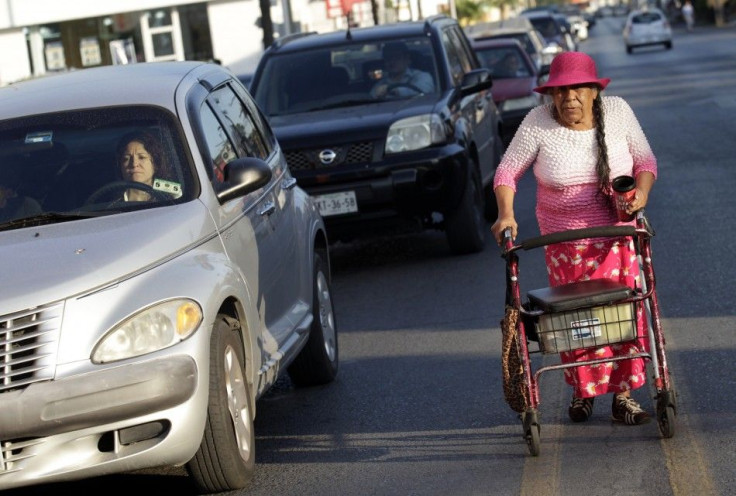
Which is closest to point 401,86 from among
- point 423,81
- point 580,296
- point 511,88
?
point 423,81

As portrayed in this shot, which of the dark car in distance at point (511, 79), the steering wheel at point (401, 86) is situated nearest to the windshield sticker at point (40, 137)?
the steering wheel at point (401, 86)

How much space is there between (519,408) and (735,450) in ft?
2.85

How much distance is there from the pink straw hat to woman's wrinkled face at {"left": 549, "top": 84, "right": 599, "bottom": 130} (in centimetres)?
5

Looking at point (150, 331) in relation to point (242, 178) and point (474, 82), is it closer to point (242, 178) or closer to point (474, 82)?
point (242, 178)

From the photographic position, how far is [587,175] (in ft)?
20.5

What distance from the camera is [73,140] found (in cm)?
653

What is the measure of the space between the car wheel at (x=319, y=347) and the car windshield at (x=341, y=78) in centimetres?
440

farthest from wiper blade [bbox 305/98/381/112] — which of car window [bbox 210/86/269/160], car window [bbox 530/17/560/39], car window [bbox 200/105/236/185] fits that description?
car window [bbox 530/17/560/39]

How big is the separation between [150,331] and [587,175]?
6.87 feet

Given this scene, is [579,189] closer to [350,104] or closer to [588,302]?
[588,302]

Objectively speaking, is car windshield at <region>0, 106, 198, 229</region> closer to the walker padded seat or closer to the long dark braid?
the walker padded seat

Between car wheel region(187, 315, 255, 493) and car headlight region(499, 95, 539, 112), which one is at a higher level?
car wheel region(187, 315, 255, 493)

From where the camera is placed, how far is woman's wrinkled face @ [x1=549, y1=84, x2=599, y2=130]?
6.15 metres

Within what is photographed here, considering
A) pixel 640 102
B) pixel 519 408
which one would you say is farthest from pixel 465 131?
pixel 640 102
